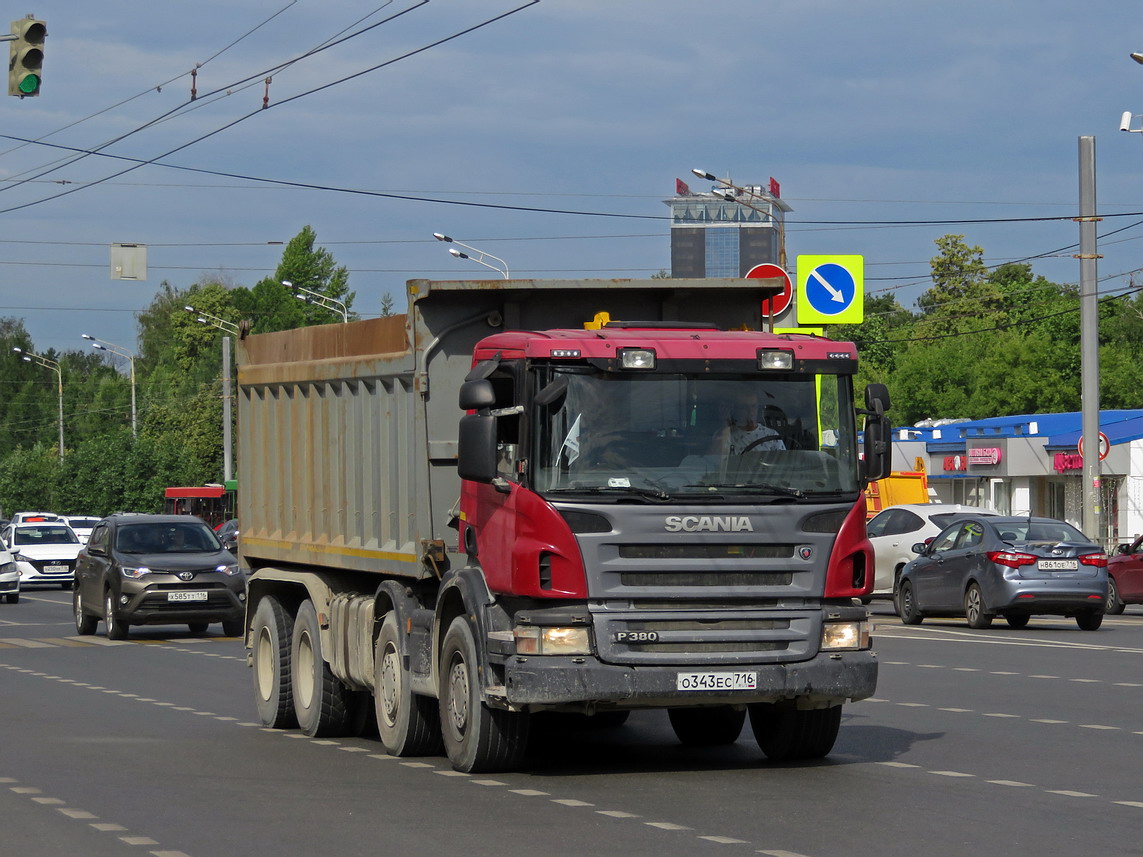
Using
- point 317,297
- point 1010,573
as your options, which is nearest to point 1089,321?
point 1010,573

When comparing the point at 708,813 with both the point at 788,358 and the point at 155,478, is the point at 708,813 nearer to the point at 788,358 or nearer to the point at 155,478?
the point at 788,358

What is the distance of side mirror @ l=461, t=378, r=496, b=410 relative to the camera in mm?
10750

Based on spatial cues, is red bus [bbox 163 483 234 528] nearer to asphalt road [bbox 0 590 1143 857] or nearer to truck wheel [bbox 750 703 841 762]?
asphalt road [bbox 0 590 1143 857]

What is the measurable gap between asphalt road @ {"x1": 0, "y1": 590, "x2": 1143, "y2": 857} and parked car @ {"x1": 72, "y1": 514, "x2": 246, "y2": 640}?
882cm

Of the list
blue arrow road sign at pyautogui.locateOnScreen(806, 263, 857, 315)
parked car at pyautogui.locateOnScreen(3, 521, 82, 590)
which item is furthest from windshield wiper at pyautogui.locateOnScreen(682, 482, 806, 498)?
parked car at pyautogui.locateOnScreen(3, 521, 82, 590)

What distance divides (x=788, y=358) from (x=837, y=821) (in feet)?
9.59

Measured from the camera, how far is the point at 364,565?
1317 cm

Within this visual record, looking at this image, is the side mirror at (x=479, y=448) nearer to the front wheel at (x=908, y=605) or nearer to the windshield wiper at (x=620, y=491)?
the windshield wiper at (x=620, y=491)

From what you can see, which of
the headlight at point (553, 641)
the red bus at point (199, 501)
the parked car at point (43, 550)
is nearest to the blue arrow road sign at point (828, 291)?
the headlight at point (553, 641)

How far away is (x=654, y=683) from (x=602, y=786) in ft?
2.44

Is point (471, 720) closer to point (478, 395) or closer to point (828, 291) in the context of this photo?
point (478, 395)

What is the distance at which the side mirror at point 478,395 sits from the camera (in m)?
10.8

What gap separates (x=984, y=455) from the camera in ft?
187

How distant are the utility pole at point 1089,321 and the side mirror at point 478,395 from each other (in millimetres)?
27197
